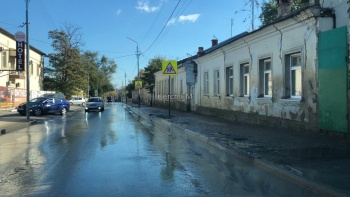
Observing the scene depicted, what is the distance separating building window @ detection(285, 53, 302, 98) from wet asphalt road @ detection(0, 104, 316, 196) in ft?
14.6

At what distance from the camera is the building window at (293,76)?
13.8 m

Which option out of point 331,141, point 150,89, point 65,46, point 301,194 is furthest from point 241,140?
point 65,46

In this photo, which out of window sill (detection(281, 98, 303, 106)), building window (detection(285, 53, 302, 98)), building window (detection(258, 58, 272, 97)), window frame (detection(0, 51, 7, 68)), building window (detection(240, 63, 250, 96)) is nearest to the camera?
window sill (detection(281, 98, 303, 106))

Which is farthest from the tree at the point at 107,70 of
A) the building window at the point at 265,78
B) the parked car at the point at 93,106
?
the building window at the point at 265,78

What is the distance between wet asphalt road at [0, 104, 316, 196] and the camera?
20.6 ft

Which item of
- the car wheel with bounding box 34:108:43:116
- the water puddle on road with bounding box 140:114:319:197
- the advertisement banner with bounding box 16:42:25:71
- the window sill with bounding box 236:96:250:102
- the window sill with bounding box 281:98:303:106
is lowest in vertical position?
the water puddle on road with bounding box 140:114:319:197

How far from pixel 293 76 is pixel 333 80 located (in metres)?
2.94

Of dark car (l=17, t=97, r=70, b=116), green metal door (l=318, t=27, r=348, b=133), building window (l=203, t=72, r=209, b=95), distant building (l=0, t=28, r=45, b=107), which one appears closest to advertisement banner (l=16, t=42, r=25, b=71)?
distant building (l=0, t=28, r=45, b=107)

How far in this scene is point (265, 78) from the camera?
16.8m

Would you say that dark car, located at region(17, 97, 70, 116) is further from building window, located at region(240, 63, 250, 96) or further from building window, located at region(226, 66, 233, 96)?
building window, located at region(240, 63, 250, 96)

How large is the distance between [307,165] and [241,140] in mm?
4245

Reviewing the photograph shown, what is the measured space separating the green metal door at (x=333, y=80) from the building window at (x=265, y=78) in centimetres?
441

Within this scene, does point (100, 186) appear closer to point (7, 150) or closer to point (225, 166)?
point (225, 166)

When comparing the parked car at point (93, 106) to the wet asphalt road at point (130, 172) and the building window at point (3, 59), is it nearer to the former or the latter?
the building window at point (3, 59)
